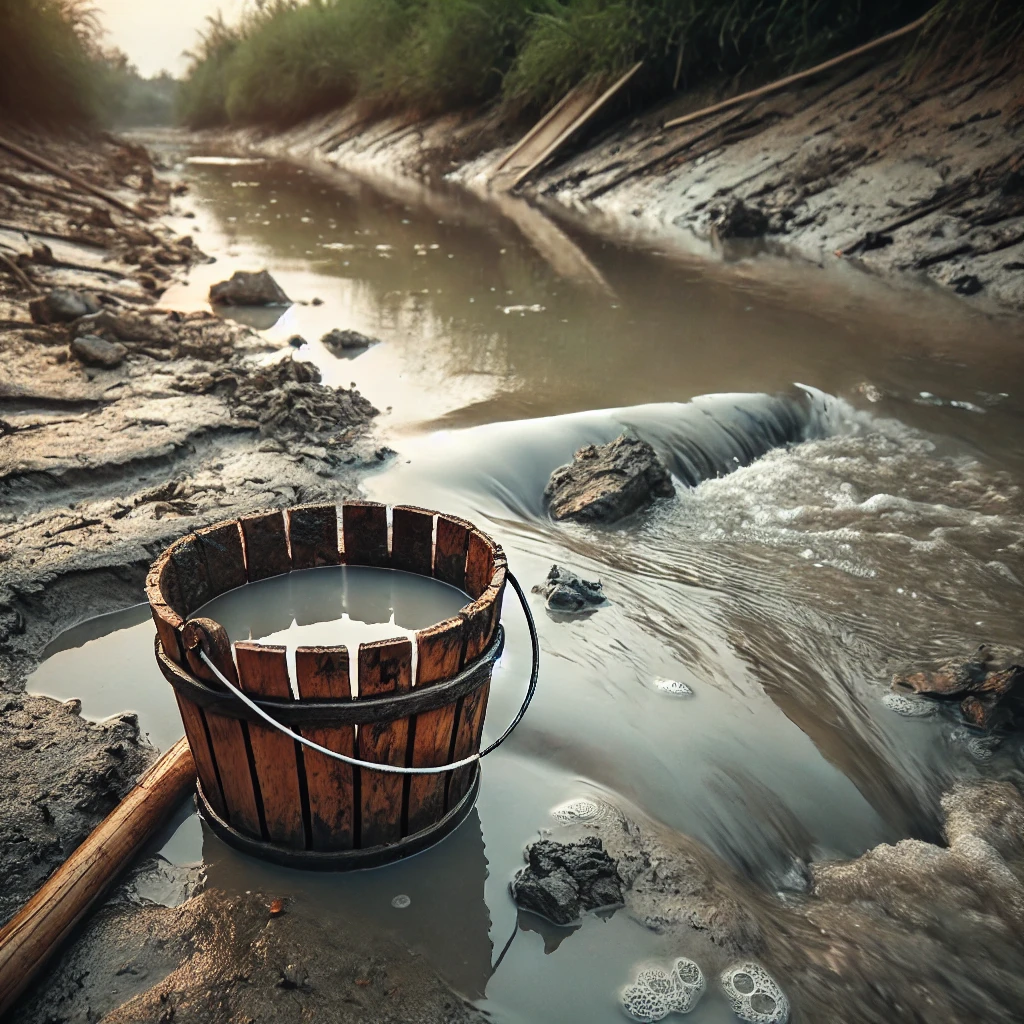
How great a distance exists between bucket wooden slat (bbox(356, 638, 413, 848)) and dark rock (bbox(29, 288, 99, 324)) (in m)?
6.30

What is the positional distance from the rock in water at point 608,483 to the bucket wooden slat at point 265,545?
2.40 m

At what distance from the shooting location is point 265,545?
2.83 meters

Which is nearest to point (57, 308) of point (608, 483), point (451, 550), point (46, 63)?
point (608, 483)

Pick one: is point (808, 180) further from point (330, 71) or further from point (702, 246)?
point (330, 71)

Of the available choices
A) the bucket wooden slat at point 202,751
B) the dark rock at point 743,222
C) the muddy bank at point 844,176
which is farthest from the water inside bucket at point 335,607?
the dark rock at point 743,222

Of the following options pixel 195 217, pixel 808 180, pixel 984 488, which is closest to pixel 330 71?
pixel 195 217

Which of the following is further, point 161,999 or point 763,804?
point 763,804

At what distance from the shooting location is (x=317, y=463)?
16.7 feet

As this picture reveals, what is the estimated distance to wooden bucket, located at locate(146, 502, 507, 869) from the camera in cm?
212

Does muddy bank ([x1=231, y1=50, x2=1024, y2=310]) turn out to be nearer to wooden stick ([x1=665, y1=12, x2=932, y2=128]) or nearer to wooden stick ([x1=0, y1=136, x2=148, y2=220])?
wooden stick ([x1=665, y1=12, x2=932, y2=128])

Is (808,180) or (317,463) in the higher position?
(808,180)

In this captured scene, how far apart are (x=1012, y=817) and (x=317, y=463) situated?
3853mm

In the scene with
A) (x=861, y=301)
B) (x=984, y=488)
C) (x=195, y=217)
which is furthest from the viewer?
(x=195, y=217)

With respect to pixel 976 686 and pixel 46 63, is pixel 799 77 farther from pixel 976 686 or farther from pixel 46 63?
pixel 46 63
